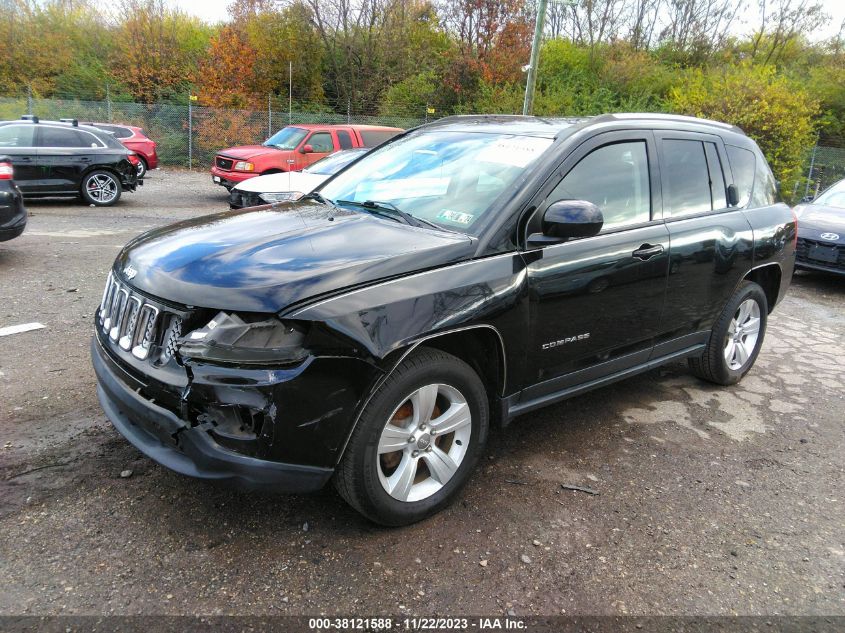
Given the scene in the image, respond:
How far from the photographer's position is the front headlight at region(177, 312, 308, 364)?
2350 mm

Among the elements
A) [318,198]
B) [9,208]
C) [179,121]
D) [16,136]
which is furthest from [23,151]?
[179,121]

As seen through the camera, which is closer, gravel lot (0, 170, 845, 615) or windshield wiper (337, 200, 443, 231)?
gravel lot (0, 170, 845, 615)

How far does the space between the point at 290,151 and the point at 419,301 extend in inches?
485

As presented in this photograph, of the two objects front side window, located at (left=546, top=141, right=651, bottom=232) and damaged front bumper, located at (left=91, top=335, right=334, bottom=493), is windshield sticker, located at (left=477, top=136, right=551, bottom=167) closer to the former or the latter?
front side window, located at (left=546, top=141, right=651, bottom=232)

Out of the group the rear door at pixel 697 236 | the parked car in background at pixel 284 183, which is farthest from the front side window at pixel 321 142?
the rear door at pixel 697 236

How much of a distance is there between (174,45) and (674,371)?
99.6 ft

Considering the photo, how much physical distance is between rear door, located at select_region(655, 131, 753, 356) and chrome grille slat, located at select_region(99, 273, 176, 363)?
2871mm

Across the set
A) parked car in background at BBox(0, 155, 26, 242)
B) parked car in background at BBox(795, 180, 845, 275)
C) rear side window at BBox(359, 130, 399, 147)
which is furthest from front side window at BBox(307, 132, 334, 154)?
parked car in background at BBox(795, 180, 845, 275)

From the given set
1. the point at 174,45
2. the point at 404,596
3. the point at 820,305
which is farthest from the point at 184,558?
the point at 174,45

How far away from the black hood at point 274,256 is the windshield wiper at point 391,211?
3.3 inches

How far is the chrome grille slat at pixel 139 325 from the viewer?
2.53 metres

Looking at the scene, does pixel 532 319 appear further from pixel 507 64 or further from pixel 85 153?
pixel 507 64

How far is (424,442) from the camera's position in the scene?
2809 millimetres

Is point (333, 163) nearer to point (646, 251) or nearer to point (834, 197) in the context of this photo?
point (646, 251)
